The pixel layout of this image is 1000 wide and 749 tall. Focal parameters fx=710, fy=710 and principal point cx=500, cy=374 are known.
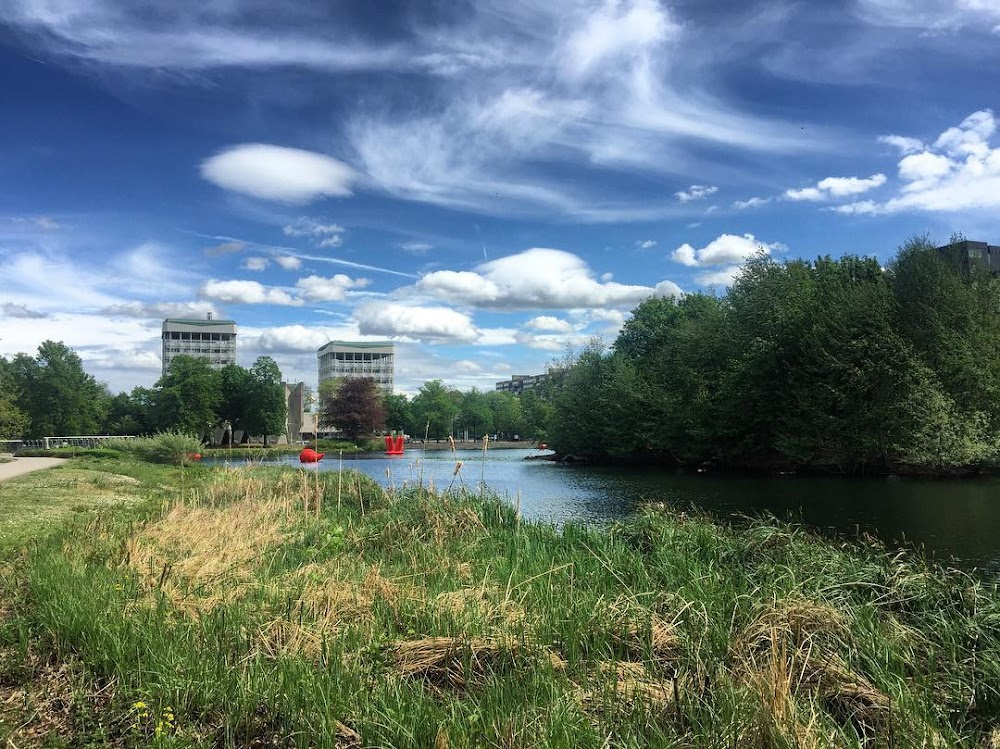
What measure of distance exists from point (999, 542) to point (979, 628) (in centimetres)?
1092

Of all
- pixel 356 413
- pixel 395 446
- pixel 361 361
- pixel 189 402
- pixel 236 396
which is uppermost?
pixel 361 361

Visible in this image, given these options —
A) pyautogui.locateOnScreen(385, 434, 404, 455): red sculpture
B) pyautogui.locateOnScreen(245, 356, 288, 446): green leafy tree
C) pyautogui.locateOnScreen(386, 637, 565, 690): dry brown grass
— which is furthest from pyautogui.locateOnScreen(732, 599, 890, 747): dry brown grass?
pyautogui.locateOnScreen(245, 356, 288, 446): green leafy tree

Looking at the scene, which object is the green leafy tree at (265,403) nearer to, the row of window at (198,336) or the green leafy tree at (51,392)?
the green leafy tree at (51,392)

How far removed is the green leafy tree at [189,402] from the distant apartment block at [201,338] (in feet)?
277

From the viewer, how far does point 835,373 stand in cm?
3553

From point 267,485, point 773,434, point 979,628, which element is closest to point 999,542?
point 979,628

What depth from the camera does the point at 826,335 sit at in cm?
3578

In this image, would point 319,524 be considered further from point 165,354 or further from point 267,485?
point 165,354

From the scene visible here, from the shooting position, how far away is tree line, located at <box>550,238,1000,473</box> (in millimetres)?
32281

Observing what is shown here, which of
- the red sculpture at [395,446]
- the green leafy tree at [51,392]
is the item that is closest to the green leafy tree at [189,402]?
the green leafy tree at [51,392]

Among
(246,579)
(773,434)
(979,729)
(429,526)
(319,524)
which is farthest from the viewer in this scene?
(773,434)

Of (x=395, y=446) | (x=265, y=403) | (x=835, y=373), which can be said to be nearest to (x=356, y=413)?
(x=265, y=403)

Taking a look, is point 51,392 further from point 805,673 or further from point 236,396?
point 805,673

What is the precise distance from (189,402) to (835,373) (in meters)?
61.9
